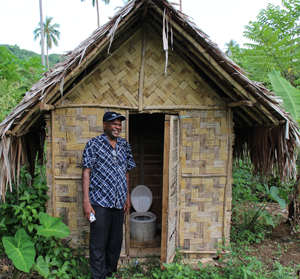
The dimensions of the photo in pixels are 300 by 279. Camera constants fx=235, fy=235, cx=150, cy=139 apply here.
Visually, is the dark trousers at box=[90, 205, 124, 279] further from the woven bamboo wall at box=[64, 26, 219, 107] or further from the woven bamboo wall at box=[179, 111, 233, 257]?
the woven bamboo wall at box=[64, 26, 219, 107]

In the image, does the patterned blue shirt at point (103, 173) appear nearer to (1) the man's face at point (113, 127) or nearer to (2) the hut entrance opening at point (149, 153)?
(1) the man's face at point (113, 127)

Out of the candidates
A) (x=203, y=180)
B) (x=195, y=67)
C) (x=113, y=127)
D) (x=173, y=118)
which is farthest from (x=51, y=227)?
(x=195, y=67)

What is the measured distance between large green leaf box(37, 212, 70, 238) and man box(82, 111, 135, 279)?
0.32 m

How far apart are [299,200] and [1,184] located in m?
4.67

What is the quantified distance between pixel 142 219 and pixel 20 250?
2074 mm

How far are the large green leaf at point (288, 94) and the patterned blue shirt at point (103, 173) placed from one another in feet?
10.2

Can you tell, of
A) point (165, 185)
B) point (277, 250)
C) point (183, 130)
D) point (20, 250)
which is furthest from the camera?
point (277, 250)

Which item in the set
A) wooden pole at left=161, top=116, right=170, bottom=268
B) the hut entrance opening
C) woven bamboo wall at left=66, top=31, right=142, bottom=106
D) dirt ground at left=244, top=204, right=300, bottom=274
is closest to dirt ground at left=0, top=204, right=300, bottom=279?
dirt ground at left=244, top=204, right=300, bottom=274

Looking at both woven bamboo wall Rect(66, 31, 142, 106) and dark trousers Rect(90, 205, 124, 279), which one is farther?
woven bamboo wall Rect(66, 31, 142, 106)

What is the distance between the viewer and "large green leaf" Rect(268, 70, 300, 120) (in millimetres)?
3998

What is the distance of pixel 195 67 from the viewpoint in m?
3.34

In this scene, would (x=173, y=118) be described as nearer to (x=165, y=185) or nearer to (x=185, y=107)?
(x=185, y=107)

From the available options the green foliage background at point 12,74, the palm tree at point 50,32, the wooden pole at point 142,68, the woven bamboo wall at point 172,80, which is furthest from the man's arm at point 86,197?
the palm tree at point 50,32

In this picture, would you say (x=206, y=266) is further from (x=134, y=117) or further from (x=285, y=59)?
(x=285, y=59)
